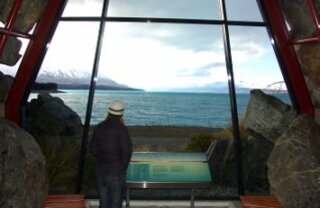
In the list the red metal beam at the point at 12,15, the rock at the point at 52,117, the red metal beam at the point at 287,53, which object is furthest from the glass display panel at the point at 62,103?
the red metal beam at the point at 287,53

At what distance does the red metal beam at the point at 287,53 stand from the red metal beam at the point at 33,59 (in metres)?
3.10

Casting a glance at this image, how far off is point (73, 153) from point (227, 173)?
9.96 ft

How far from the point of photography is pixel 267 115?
778 cm

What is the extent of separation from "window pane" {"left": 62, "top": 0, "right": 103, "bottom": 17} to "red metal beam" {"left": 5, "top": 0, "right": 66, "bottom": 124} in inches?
6.3

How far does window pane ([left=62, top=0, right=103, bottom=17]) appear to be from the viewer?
6645 millimetres

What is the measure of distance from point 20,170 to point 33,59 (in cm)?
255

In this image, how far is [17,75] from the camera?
6641mm

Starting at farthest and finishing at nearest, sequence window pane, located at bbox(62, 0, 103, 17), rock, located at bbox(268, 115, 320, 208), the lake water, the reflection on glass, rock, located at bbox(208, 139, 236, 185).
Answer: the lake water, rock, located at bbox(208, 139, 236, 185), window pane, located at bbox(62, 0, 103, 17), the reflection on glass, rock, located at bbox(268, 115, 320, 208)

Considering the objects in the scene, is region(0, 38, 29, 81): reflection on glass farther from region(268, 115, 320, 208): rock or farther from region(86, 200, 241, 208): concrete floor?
region(268, 115, 320, 208): rock

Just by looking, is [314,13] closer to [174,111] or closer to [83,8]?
[83,8]

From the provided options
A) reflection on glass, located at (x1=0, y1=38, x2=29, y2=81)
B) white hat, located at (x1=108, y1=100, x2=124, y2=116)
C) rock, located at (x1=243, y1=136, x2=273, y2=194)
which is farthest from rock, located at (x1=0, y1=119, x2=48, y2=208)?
rock, located at (x1=243, y1=136, x2=273, y2=194)

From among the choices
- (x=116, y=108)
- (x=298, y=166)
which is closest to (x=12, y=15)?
(x=116, y=108)

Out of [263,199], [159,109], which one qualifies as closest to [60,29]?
[263,199]

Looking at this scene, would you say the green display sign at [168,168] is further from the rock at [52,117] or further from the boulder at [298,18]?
the rock at [52,117]
